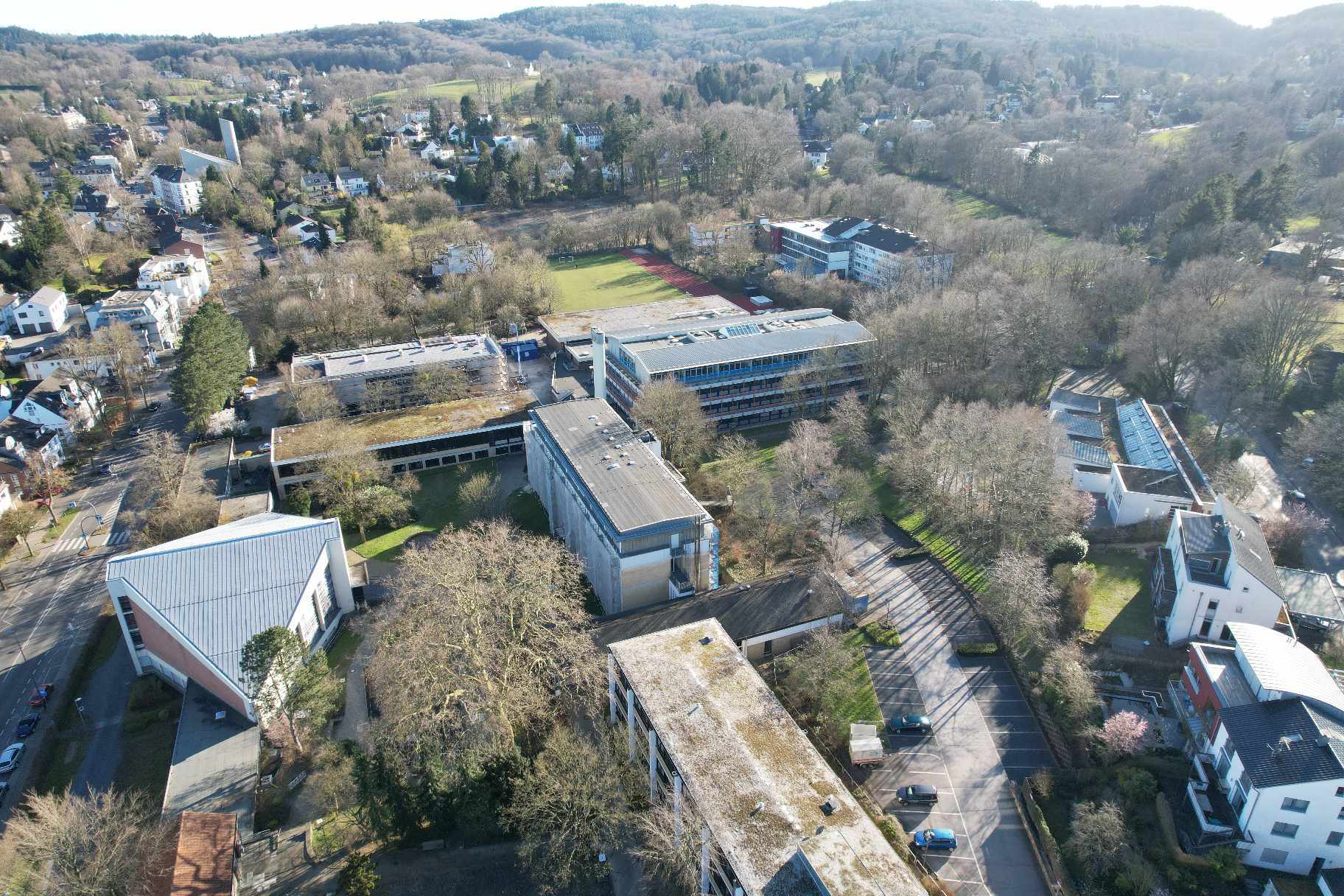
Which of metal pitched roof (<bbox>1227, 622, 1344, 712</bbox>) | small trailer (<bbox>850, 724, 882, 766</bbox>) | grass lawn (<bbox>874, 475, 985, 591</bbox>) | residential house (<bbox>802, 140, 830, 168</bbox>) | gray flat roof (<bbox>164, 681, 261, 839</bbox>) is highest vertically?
residential house (<bbox>802, 140, 830, 168</bbox>)

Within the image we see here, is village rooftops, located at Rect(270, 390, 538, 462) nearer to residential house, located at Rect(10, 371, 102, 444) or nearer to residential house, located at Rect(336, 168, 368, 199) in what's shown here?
residential house, located at Rect(10, 371, 102, 444)

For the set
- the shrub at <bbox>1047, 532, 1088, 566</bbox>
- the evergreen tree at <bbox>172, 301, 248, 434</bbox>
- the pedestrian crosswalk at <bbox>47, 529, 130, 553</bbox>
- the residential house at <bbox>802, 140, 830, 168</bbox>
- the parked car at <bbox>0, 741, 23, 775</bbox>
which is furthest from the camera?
the residential house at <bbox>802, 140, 830, 168</bbox>

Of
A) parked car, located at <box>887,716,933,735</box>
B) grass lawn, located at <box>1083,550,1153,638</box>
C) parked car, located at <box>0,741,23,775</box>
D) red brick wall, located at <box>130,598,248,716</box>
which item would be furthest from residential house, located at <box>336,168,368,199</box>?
parked car, located at <box>887,716,933,735</box>

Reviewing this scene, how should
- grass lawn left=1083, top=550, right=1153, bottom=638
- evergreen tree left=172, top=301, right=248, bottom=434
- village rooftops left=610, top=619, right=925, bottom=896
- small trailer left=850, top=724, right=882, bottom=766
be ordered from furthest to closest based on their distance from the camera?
evergreen tree left=172, top=301, right=248, bottom=434 → grass lawn left=1083, top=550, right=1153, bottom=638 → small trailer left=850, top=724, right=882, bottom=766 → village rooftops left=610, top=619, right=925, bottom=896

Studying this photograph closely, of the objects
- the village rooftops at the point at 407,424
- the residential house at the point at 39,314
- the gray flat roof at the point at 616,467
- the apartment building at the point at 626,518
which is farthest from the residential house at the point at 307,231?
the apartment building at the point at 626,518

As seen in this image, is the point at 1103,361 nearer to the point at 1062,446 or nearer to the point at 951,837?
the point at 1062,446

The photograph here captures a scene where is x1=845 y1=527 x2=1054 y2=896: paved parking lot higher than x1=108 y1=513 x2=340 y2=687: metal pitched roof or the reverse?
the reverse

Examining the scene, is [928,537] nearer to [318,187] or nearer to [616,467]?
[616,467]

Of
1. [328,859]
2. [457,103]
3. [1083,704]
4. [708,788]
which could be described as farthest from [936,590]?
[457,103]

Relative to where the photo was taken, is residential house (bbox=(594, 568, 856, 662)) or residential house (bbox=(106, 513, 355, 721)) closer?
residential house (bbox=(106, 513, 355, 721))
